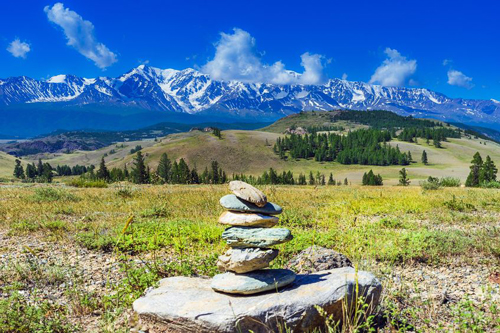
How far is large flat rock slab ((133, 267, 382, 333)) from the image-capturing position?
16.9 feet

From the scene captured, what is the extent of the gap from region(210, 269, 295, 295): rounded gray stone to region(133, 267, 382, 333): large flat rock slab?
0.12 m

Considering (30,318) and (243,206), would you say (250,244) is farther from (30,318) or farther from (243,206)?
(30,318)

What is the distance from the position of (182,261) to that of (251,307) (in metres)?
3.43

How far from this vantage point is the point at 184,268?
7832 millimetres

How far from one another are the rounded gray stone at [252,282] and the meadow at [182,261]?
1406mm

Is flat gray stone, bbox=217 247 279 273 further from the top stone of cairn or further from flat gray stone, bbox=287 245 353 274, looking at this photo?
flat gray stone, bbox=287 245 353 274

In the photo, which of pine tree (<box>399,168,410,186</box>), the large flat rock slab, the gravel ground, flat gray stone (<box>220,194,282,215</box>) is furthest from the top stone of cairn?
pine tree (<box>399,168,410,186</box>)

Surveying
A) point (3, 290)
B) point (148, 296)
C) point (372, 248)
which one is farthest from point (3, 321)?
point (372, 248)

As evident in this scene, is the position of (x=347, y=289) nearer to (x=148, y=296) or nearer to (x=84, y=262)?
(x=148, y=296)

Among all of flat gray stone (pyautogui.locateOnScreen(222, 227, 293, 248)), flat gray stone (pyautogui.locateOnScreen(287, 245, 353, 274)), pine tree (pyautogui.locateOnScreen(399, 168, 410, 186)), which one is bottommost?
pine tree (pyautogui.locateOnScreen(399, 168, 410, 186))

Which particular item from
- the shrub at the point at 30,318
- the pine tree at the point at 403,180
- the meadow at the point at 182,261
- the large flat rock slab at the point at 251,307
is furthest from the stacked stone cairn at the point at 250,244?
the pine tree at the point at 403,180

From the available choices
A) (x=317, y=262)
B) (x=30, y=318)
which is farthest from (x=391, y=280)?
(x=30, y=318)

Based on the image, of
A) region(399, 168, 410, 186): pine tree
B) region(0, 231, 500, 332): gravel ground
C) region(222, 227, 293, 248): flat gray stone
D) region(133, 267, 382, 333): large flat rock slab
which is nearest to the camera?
region(133, 267, 382, 333): large flat rock slab

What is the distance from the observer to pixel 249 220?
6266 mm
